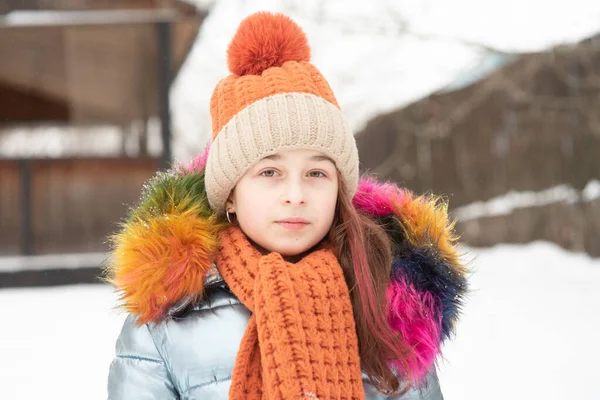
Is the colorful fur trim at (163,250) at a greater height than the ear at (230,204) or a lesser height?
lesser

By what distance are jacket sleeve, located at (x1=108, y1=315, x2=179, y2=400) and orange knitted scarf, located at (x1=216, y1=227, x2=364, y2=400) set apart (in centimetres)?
17

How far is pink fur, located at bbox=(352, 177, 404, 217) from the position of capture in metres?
1.54

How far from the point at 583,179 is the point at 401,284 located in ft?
20.3

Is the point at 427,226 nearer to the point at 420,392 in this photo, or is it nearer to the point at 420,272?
the point at 420,272

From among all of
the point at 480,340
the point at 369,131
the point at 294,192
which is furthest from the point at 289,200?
the point at 369,131

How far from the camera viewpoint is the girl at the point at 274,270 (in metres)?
1.20

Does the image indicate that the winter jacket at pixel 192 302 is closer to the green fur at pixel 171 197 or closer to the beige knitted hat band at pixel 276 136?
the green fur at pixel 171 197

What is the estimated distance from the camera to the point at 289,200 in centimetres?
125

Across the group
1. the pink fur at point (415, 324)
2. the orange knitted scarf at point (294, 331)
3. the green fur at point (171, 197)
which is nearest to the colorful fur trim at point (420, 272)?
the pink fur at point (415, 324)

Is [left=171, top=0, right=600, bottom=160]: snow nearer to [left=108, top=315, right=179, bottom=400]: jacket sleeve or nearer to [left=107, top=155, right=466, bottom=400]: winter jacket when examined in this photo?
[left=107, top=155, right=466, bottom=400]: winter jacket

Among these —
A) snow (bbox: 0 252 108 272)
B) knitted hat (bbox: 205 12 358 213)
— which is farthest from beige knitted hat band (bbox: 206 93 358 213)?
snow (bbox: 0 252 108 272)

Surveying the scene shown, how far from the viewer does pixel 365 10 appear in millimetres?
7191

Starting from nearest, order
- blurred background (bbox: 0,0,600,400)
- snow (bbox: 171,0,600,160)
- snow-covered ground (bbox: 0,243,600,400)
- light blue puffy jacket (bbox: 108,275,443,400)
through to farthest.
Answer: light blue puffy jacket (bbox: 108,275,443,400) → snow-covered ground (bbox: 0,243,600,400) → blurred background (bbox: 0,0,600,400) → snow (bbox: 171,0,600,160)

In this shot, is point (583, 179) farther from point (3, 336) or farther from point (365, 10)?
point (3, 336)
